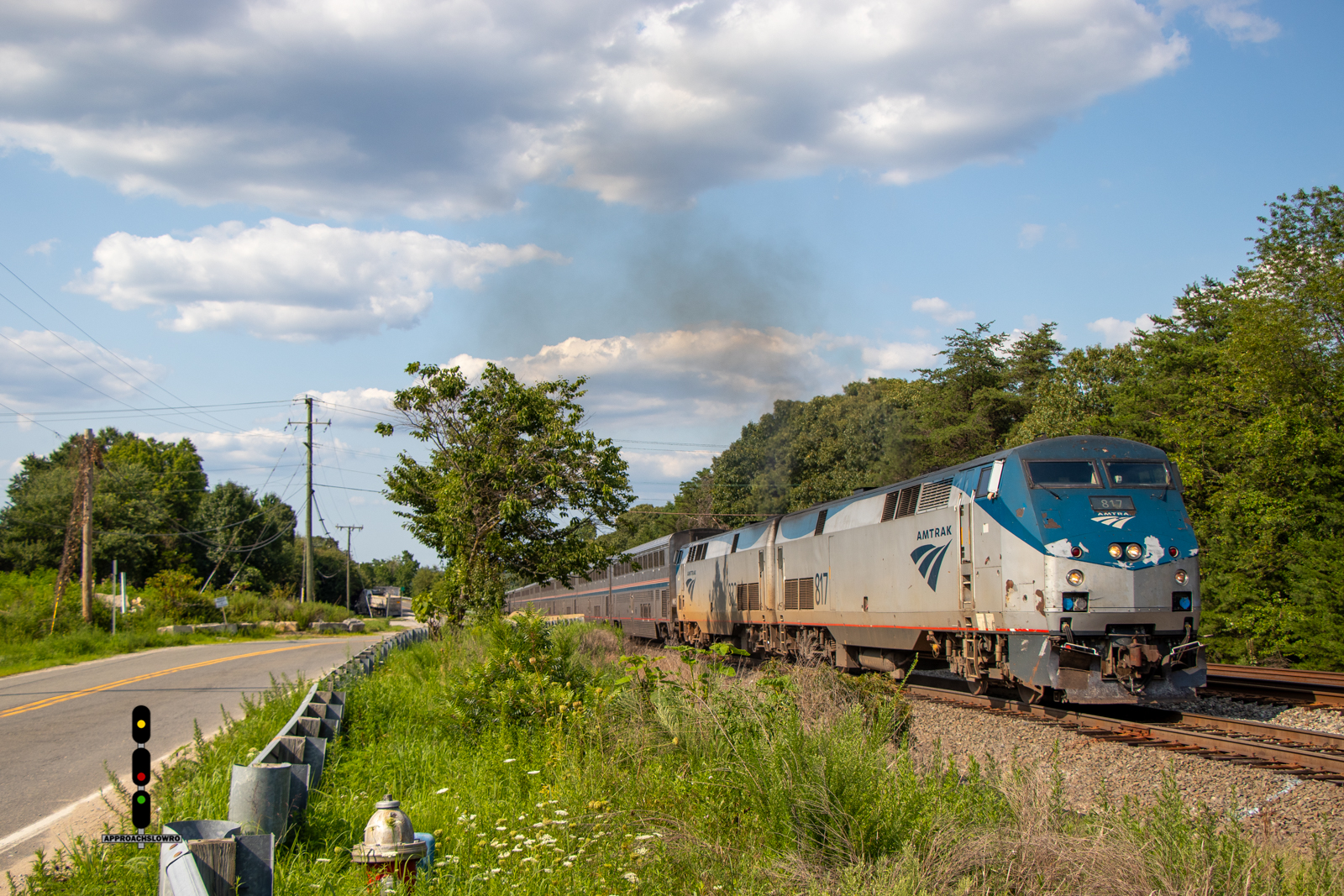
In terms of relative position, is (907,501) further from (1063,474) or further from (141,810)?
(141,810)

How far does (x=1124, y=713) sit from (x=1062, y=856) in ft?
28.0

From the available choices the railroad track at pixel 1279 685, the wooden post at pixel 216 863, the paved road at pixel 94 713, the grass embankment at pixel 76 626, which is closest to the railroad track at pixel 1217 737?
the railroad track at pixel 1279 685

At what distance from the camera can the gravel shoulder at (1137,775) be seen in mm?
6828

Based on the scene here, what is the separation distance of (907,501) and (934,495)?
2.87 feet

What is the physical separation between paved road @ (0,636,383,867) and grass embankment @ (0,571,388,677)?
6.29 ft

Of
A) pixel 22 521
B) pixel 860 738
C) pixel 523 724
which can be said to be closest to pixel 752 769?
pixel 860 738

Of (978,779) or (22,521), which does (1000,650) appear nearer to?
(978,779)

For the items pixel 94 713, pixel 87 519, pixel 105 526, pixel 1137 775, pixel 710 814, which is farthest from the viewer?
pixel 105 526

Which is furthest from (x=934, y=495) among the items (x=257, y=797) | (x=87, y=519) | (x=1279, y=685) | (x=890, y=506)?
(x=87, y=519)

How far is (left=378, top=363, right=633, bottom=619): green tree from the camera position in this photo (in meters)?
19.8

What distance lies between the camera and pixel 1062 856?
→ 498 centimetres

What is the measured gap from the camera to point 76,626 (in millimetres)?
30531

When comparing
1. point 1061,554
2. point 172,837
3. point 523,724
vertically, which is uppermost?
point 1061,554

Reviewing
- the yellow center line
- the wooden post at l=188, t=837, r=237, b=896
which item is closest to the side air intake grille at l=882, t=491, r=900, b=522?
the wooden post at l=188, t=837, r=237, b=896
